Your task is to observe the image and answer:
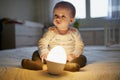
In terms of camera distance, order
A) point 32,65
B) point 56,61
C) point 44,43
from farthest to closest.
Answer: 1. point 44,43
2. point 32,65
3. point 56,61

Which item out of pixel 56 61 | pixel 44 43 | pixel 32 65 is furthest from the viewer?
pixel 44 43

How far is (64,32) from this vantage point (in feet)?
3.24

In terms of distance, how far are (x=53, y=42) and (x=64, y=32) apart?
2.9 inches

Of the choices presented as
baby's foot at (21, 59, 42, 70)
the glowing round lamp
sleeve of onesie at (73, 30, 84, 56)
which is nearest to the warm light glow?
the glowing round lamp

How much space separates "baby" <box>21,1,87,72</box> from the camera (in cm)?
93

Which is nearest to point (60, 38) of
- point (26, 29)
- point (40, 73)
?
point (40, 73)

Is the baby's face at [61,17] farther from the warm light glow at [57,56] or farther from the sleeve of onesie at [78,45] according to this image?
the warm light glow at [57,56]

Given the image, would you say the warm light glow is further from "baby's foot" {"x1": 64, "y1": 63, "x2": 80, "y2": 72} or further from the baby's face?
the baby's face

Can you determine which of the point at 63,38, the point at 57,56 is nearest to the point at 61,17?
the point at 63,38

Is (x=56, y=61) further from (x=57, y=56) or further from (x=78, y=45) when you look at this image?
(x=78, y=45)

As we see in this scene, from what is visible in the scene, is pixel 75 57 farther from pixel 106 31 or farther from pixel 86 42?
pixel 86 42

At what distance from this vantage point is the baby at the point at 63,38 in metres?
0.93

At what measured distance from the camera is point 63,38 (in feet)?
3.18

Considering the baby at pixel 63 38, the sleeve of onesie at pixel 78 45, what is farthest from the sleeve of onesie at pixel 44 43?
the sleeve of onesie at pixel 78 45
